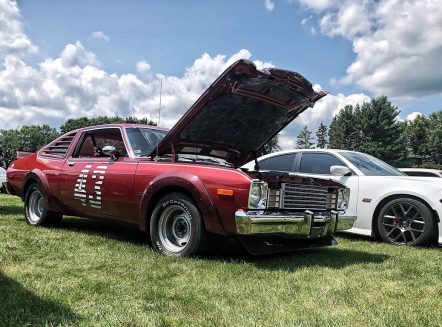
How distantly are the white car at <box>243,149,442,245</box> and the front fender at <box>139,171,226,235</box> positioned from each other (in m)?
2.95

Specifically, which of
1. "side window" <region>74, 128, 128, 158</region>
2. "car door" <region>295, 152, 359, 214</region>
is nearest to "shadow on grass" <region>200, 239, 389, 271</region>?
"car door" <region>295, 152, 359, 214</region>

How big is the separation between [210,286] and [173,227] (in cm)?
155

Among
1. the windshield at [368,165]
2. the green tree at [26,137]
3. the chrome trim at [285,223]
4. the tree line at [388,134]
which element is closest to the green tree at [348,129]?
the tree line at [388,134]

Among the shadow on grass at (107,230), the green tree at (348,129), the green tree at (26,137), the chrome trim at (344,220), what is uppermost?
the green tree at (348,129)

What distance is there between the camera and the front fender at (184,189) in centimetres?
471

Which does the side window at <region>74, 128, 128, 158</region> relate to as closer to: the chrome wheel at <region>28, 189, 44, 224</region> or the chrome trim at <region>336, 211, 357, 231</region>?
the chrome wheel at <region>28, 189, 44, 224</region>

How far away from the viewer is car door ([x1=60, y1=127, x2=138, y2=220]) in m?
5.67

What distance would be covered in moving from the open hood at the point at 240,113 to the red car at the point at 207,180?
0.01 metres

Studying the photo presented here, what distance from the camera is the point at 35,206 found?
745 cm

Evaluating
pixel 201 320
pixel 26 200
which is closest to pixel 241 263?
pixel 201 320

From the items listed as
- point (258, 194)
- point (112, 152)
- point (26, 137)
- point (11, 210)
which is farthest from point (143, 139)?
point (26, 137)

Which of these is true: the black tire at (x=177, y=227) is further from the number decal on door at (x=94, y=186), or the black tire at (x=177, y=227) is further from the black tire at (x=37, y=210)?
the black tire at (x=37, y=210)

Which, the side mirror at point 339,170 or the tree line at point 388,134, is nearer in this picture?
the side mirror at point 339,170

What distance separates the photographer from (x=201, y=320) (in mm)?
2967
